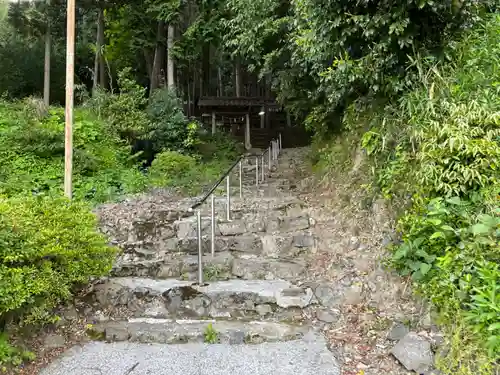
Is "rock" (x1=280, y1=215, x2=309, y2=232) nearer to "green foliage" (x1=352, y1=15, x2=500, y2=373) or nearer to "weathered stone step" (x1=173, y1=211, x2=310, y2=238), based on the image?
"weathered stone step" (x1=173, y1=211, x2=310, y2=238)

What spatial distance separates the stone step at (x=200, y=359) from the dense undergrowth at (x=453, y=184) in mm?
909

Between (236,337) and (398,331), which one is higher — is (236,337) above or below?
below

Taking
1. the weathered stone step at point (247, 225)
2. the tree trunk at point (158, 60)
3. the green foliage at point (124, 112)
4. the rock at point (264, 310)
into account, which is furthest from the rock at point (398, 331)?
the tree trunk at point (158, 60)

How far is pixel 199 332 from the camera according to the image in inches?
124

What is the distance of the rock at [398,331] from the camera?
2846 millimetres

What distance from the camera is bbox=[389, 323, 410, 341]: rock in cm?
285

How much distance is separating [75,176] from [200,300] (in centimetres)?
497

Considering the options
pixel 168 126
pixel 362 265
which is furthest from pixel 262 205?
pixel 168 126

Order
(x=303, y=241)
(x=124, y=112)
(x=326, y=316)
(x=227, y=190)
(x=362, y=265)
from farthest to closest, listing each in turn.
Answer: (x=124, y=112) < (x=227, y=190) < (x=303, y=241) < (x=362, y=265) < (x=326, y=316)

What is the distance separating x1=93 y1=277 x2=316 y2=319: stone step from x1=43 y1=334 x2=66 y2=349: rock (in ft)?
1.62

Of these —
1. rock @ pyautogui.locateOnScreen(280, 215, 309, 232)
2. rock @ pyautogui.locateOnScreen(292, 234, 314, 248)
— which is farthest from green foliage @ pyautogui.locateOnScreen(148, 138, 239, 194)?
rock @ pyautogui.locateOnScreen(292, 234, 314, 248)

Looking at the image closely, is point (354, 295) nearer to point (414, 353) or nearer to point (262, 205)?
point (414, 353)

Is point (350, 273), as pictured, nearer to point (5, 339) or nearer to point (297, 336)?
point (297, 336)

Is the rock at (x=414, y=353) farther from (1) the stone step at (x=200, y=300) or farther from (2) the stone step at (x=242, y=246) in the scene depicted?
(2) the stone step at (x=242, y=246)
